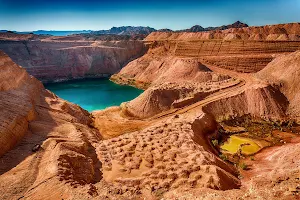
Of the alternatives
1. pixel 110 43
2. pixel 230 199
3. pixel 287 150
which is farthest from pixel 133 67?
pixel 230 199

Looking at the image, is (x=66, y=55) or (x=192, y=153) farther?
(x=66, y=55)

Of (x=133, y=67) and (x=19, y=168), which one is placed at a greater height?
(x=133, y=67)

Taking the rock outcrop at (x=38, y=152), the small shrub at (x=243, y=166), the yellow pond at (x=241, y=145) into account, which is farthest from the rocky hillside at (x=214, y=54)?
the rock outcrop at (x=38, y=152)

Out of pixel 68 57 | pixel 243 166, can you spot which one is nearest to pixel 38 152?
pixel 243 166

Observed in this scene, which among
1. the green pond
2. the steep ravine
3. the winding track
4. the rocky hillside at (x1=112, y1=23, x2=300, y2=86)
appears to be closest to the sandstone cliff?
the winding track

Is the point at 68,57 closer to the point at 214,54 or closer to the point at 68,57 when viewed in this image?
the point at 68,57

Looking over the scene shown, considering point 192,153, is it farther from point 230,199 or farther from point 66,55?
point 66,55
